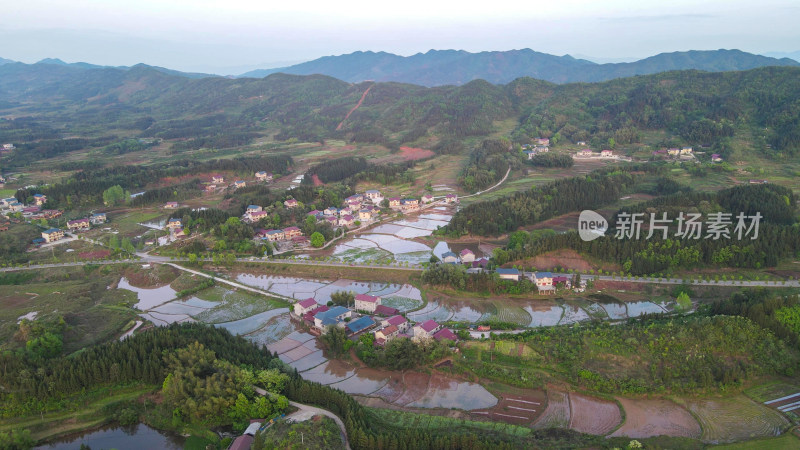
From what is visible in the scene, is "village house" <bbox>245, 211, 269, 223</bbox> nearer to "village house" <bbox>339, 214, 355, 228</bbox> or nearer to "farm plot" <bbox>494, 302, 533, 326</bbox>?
"village house" <bbox>339, 214, 355, 228</bbox>

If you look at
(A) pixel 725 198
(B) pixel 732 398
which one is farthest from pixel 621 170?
(B) pixel 732 398

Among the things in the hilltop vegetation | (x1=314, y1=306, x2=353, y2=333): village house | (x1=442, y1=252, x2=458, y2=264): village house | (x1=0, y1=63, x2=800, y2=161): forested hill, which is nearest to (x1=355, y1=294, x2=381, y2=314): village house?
(x1=314, y1=306, x2=353, y2=333): village house

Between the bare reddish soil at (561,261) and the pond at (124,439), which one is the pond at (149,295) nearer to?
the pond at (124,439)

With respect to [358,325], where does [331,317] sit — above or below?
above

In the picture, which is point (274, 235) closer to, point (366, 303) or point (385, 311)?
point (366, 303)

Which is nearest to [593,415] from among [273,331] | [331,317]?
[331,317]

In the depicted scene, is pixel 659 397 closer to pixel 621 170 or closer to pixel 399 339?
pixel 399 339

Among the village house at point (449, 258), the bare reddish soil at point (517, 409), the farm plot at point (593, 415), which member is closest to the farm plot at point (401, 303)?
the village house at point (449, 258)
